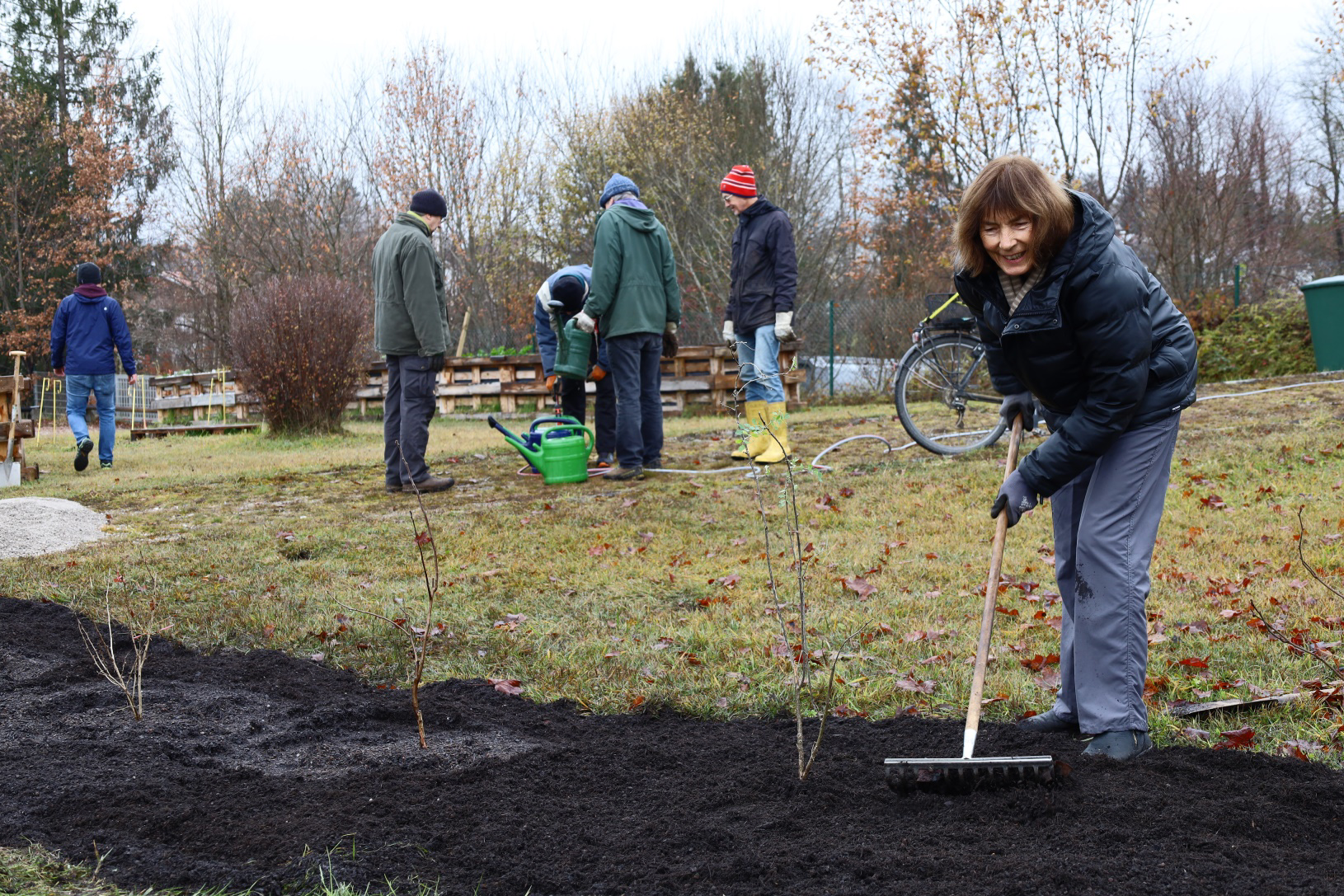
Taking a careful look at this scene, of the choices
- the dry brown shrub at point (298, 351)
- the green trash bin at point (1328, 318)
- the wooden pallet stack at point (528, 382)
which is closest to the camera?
the green trash bin at point (1328, 318)

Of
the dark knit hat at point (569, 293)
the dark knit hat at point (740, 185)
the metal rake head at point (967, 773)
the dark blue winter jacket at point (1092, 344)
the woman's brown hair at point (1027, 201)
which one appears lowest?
the metal rake head at point (967, 773)

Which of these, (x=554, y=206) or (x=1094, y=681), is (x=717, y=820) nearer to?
(x=1094, y=681)

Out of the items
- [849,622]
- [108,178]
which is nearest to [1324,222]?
[849,622]

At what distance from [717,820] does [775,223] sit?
577 centimetres

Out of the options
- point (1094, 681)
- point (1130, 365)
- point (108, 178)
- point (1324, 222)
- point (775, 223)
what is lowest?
point (1094, 681)

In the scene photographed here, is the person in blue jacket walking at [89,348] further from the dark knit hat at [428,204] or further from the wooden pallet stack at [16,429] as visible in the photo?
the dark knit hat at [428,204]

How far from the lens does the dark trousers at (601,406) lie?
8.50 meters

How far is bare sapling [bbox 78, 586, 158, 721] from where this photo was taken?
3172 millimetres

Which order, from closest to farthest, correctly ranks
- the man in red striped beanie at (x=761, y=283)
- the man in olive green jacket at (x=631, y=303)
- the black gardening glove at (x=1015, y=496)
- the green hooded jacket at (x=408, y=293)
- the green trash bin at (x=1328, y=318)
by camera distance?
the black gardening glove at (x=1015, y=496) → the green hooded jacket at (x=408, y=293) → the man in olive green jacket at (x=631, y=303) → the man in red striped beanie at (x=761, y=283) → the green trash bin at (x=1328, y=318)

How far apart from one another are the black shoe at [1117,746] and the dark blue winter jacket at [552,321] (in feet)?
17.3

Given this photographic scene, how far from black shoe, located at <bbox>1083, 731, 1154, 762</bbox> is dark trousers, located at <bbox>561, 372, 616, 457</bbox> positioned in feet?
19.7

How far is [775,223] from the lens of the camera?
7.56m

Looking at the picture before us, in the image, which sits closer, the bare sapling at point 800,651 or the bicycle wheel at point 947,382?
the bare sapling at point 800,651

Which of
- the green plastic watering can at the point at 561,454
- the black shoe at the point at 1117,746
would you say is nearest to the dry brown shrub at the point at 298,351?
the green plastic watering can at the point at 561,454
